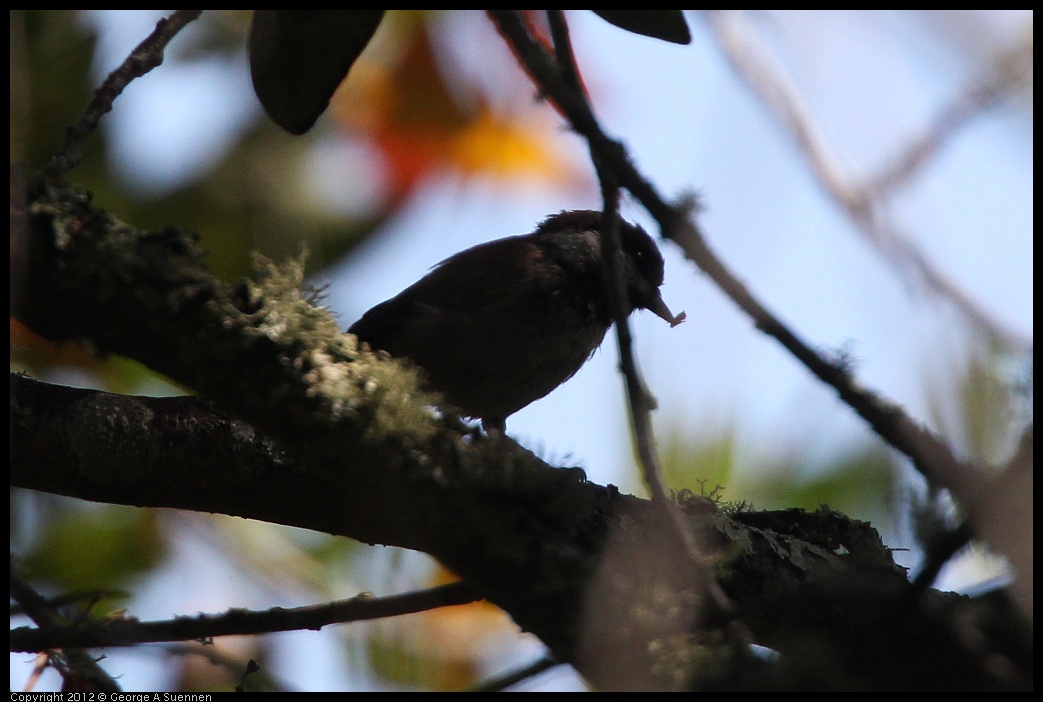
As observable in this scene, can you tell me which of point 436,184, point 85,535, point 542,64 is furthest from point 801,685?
point 436,184

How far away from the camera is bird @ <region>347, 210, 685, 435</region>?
3.96 m

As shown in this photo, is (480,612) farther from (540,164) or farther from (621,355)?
(540,164)

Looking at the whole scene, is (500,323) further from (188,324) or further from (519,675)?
(519,675)

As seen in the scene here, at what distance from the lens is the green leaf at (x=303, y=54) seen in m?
2.28

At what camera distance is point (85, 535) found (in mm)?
4449

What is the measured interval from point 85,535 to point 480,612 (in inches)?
76.4

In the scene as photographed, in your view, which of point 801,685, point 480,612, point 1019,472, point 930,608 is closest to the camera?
point 1019,472

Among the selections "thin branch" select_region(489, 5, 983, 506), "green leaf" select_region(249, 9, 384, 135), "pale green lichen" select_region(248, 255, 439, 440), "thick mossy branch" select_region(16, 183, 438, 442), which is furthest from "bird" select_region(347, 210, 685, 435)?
"thin branch" select_region(489, 5, 983, 506)

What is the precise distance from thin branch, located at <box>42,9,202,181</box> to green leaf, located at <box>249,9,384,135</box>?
0.46m

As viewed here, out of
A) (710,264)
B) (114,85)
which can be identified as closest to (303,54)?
(114,85)

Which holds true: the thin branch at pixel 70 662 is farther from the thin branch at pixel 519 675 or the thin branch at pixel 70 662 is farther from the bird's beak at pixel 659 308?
the bird's beak at pixel 659 308

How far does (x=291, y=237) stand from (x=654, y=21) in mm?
3779

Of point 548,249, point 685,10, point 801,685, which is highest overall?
point 548,249

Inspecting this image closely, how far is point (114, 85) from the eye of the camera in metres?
2.62
